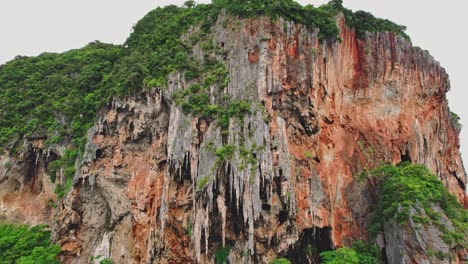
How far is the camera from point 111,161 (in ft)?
84.4

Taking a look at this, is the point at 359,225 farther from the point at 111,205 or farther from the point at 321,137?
the point at 111,205

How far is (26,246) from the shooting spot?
24.6 meters

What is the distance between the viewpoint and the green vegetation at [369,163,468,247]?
66.5 feet

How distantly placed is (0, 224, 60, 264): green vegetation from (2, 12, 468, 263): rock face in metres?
0.93

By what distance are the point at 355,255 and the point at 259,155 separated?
6.09m

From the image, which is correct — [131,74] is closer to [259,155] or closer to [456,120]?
[259,155]

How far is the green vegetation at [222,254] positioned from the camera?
857 inches

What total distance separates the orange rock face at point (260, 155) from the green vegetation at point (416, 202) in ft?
4.38

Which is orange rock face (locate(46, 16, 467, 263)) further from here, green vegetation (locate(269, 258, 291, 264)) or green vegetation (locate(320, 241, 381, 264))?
green vegetation (locate(320, 241, 381, 264))

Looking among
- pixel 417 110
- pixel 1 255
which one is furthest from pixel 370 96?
pixel 1 255

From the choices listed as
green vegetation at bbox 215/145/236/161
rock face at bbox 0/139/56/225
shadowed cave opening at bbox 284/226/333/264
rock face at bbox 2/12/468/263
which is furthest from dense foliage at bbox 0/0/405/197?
shadowed cave opening at bbox 284/226/333/264

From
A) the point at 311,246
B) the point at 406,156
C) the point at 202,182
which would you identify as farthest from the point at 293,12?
the point at 311,246

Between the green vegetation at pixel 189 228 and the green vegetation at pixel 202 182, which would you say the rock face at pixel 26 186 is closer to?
the green vegetation at pixel 189 228

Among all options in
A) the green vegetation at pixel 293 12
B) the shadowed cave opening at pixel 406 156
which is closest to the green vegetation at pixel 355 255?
the shadowed cave opening at pixel 406 156
